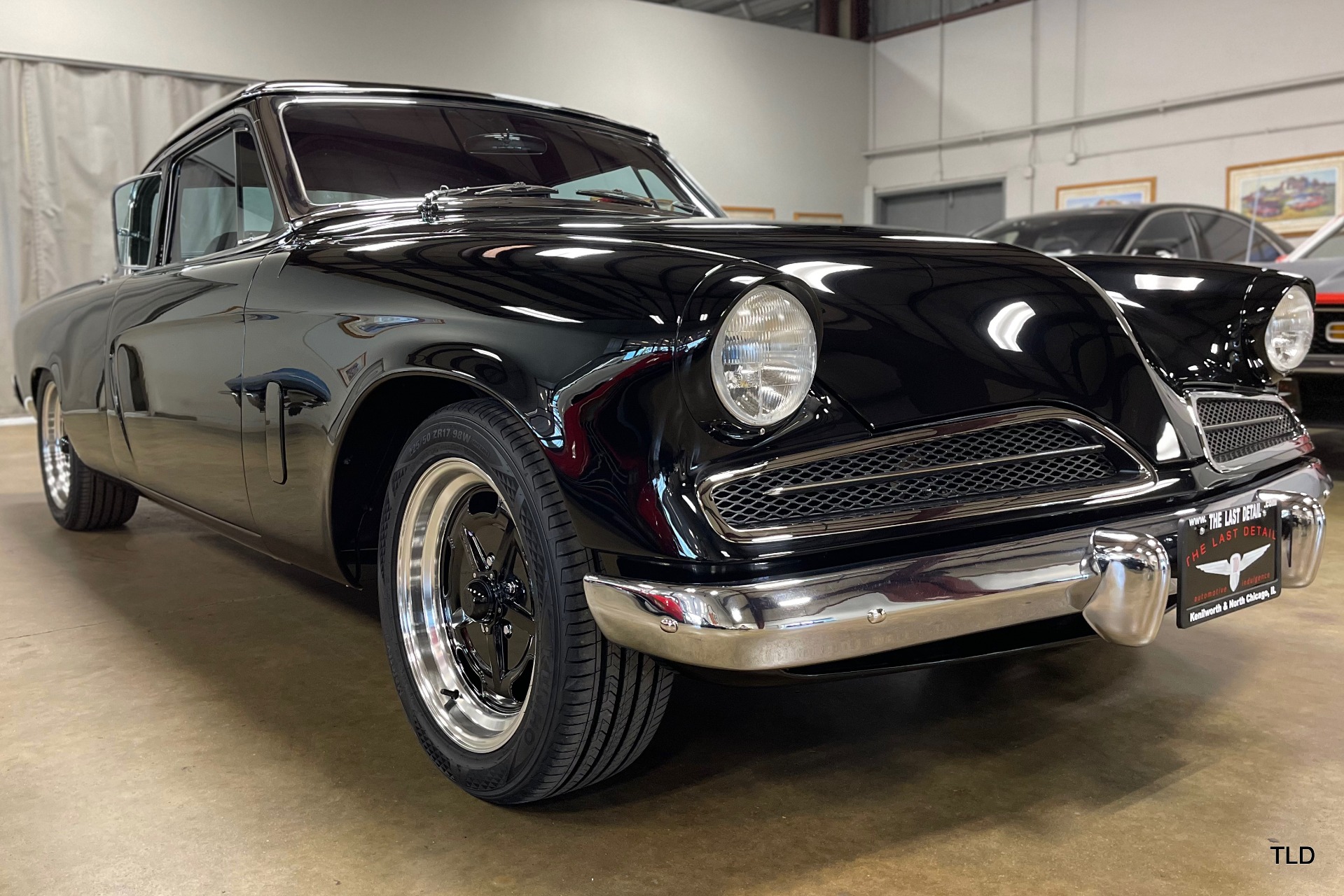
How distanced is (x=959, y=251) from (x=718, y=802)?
39.9 inches

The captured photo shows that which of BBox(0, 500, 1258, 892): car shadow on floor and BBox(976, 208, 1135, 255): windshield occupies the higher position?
BBox(976, 208, 1135, 255): windshield

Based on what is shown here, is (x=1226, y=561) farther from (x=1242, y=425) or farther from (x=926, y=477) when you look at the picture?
(x=926, y=477)

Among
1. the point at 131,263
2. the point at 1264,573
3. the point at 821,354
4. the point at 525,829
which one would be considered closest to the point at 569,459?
the point at 821,354

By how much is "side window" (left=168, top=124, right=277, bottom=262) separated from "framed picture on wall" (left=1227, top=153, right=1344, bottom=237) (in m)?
9.30

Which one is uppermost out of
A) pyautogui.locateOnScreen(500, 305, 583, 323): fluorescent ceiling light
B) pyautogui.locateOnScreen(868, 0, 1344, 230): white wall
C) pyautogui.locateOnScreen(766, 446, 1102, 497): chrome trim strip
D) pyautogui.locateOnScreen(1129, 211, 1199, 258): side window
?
pyautogui.locateOnScreen(868, 0, 1344, 230): white wall

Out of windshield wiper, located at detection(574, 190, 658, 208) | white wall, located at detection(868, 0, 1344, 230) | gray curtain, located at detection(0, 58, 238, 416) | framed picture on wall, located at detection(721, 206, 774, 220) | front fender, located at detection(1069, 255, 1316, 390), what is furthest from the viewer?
framed picture on wall, located at detection(721, 206, 774, 220)

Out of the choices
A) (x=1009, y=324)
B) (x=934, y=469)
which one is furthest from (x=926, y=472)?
(x=1009, y=324)

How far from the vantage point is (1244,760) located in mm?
1893

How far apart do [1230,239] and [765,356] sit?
653 cm

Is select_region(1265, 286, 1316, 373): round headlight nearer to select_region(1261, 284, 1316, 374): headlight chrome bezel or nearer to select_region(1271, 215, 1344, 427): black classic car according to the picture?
select_region(1261, 284, 1316, 374): headlight chrome bezel

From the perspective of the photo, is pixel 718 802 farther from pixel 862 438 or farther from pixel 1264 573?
pixel 1264 573

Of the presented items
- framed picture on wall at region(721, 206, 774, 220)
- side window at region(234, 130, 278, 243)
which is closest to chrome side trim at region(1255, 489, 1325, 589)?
side window at region(234, 130, 278, 243)

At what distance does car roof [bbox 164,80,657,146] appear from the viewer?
2.59 metres

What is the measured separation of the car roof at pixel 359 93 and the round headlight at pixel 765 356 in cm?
153
